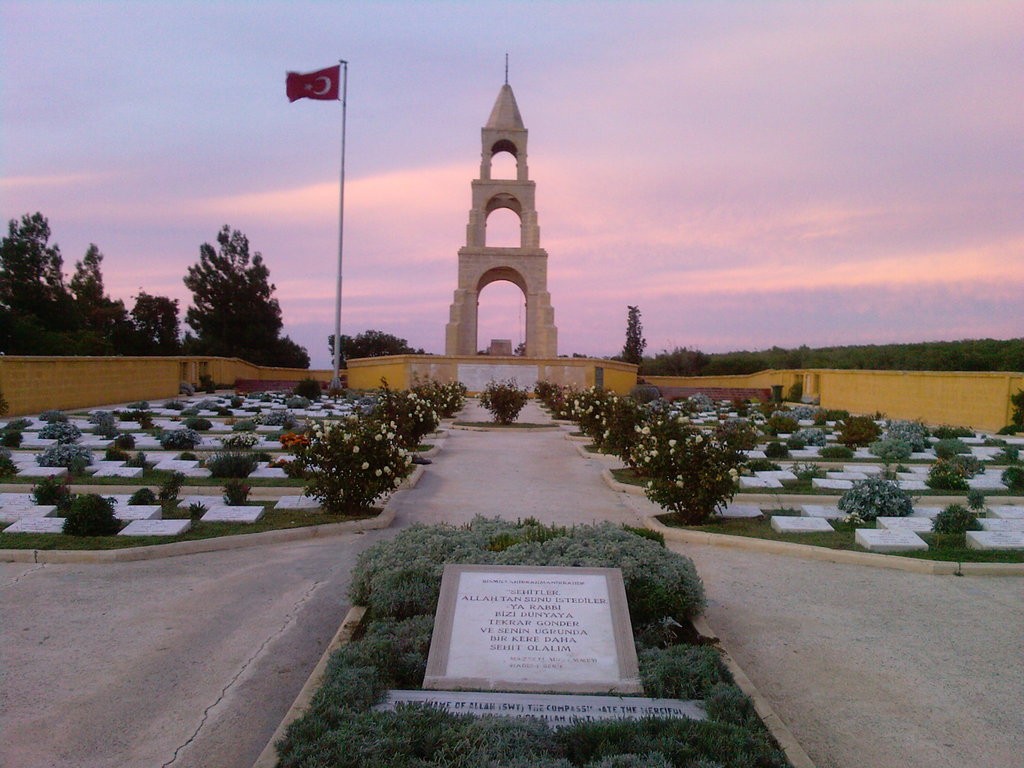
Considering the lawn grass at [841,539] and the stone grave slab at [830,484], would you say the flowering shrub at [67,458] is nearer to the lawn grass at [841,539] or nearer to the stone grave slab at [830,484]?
the lawn grass at [841,539]

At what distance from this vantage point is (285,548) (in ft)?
24.5

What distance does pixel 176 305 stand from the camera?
145ft

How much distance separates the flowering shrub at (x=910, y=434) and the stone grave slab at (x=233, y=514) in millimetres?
11118

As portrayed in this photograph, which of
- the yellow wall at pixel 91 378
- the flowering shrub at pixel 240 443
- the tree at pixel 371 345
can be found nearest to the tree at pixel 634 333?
the tree at pixel 371 345

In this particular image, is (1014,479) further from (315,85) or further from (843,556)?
(315,85)

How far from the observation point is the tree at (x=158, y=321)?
137 ft

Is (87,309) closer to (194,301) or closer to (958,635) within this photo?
(194,301)

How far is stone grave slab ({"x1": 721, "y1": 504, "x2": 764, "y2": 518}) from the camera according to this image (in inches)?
353

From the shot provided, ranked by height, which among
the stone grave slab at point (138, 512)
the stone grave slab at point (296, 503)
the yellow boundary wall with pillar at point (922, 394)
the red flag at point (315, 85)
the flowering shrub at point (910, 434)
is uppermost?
the red flag at point (315, 85)

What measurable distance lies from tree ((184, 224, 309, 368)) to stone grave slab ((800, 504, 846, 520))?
37.6m

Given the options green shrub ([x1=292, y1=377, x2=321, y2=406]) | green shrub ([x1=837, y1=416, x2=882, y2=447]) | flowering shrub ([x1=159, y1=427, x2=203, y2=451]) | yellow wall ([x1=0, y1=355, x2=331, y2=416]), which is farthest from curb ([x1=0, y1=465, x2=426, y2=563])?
green shrub ([x1=292, y1=377, x2=321, y2=406])

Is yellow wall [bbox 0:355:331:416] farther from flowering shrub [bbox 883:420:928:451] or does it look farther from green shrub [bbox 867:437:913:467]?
flowering shrub [bbox 883:420:928:451]

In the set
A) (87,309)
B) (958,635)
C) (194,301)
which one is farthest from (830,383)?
(87,309)

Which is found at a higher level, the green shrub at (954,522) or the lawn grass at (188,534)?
the green shrub at (954,522)
